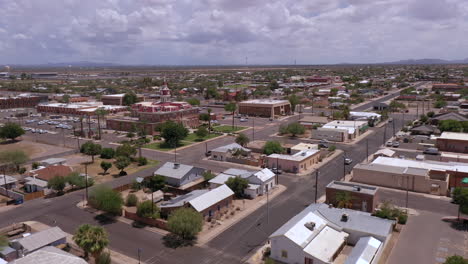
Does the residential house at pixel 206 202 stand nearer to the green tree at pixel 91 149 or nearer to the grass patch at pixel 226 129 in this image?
the green tree at pixel 91 149

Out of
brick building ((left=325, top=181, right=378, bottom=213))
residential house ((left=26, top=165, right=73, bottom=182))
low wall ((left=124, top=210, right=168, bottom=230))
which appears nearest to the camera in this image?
low wall ((left=124, top=210, right=168, bottom=230))

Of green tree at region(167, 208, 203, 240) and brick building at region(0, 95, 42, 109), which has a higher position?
brick building at region(0, 95, 42, 109)

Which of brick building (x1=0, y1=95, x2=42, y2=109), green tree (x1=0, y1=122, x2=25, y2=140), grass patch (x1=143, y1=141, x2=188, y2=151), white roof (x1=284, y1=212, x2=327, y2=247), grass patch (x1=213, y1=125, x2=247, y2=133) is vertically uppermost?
brick building (x1=0, y1=95, x2=42, y2=109)

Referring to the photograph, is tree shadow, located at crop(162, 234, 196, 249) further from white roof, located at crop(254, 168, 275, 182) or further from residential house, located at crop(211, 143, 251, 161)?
residential house, located at crop(211, 143, 251, 161)

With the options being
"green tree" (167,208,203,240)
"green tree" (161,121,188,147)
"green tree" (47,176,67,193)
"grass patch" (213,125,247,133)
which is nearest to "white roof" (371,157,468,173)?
"green tree" (167,208,203,240)

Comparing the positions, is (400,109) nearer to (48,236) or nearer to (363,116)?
(363,116)

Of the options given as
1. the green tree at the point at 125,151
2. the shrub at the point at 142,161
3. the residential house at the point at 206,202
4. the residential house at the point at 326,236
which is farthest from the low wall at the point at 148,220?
the green tree at the point at 125,151

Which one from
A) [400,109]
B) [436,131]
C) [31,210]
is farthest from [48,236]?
[400,109]
